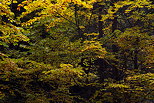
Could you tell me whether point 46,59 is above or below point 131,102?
above

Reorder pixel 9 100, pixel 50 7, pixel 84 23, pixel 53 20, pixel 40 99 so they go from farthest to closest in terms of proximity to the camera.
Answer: pixel 84 23 → pixel 9 100 → pixel 53 20 → pixel 40 99 → pixel 50 7

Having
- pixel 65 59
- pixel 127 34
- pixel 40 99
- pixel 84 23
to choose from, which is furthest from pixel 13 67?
pixel 84 23

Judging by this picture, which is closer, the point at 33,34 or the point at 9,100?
the point at 9,100

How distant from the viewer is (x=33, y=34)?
924 centimetres

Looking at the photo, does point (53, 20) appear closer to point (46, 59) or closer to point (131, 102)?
point (46, 59)

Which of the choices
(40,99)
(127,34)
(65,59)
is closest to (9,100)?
(40,99)

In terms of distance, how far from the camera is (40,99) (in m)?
7.31

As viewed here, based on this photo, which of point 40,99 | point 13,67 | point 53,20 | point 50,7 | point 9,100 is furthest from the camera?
point 9,100

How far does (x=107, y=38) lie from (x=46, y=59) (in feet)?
12.2

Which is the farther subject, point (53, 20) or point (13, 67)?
point (53, 20)

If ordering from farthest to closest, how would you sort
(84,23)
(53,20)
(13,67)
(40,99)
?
(84,23) < (53,20) < (40,99) < (13,67)

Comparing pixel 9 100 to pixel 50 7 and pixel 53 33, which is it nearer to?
pixel 53 33

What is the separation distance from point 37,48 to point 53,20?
1.49 meters

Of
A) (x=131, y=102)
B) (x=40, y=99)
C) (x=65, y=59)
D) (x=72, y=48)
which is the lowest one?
(x=131, y=102)
